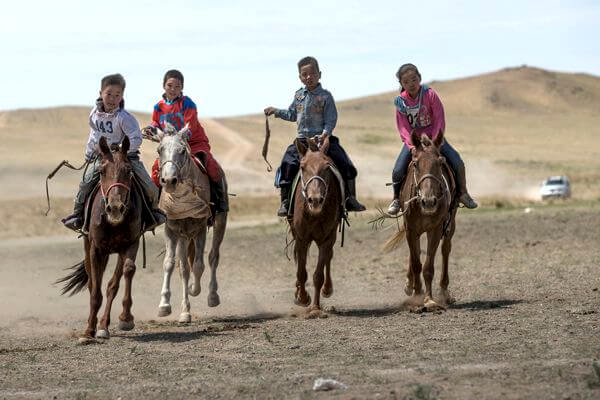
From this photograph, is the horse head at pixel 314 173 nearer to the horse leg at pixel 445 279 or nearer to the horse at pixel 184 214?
the horse at pixel 184 214

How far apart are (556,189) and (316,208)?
34825mm

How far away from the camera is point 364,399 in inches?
297

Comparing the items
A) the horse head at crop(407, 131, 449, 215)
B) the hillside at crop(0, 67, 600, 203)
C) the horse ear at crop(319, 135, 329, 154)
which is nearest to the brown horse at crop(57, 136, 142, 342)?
the horse ear at crop(319, 135, 329, 154)

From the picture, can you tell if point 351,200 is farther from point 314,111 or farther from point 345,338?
point 345,338

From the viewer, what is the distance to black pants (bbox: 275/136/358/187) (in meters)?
13.7

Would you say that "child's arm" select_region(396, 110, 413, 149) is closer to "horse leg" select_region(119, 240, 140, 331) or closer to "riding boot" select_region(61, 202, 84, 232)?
"horse leg" select_region(119, 240, 140, 331)

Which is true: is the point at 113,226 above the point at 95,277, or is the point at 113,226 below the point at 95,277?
above

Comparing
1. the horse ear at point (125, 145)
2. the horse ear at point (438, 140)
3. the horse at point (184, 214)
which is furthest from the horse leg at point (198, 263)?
the horse ear at point (438, 140)

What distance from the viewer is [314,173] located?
42.5ft

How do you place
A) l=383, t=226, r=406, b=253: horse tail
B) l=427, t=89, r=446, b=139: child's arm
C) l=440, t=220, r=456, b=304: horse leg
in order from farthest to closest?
l=383, t=226, r=406, b=253: horse tail < l=440, t=220, r=456, b=304: horse leg < l=427, t=89, r=446, b=139: child's arm

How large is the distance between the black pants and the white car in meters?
32.6

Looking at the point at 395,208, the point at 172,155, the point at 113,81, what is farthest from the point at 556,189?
the point at 113,81

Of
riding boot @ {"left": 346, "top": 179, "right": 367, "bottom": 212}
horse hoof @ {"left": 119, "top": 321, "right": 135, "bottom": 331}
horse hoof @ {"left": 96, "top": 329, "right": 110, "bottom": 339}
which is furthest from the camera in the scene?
riding boot @ {"left": 346, "top": 179, "right": 367, "bottom": 212}

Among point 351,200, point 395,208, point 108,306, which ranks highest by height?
point 351,200
